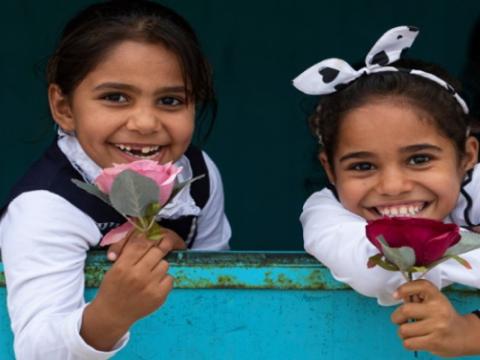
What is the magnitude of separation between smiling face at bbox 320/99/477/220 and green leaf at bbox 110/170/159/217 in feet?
2.07

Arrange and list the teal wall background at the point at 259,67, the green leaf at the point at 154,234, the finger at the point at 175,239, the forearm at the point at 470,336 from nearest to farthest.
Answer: the green leaf at the point at 154,234
the forearm at the point at 470,336
the finger at the point at 175,239
the teal wall background at the point at 259,67

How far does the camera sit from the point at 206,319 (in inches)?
88.7

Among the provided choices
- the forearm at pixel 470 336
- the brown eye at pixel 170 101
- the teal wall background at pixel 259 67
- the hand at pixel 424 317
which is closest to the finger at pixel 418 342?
the hand at pixel 424 317

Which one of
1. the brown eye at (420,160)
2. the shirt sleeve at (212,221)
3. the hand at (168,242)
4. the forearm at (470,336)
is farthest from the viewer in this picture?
the shirt sleeve at (212,221)

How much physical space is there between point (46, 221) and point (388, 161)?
30.0 inches

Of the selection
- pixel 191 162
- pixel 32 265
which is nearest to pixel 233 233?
pixel 191 162

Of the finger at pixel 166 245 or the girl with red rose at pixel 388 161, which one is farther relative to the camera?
the finger at pixel 166 245

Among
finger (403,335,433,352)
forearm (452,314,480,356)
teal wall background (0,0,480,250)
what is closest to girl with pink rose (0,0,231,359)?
finger (403,335,433,352)

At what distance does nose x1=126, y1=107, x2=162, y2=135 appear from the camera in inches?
88.5

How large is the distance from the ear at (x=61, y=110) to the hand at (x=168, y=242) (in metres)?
0.34

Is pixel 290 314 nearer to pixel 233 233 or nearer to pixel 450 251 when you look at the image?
pixel 450 251

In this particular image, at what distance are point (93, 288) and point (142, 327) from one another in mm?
146

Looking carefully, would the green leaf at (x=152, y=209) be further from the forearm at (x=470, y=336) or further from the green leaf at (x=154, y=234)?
the forearm at (x=470, y=336)

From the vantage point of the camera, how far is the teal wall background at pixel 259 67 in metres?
3.97
